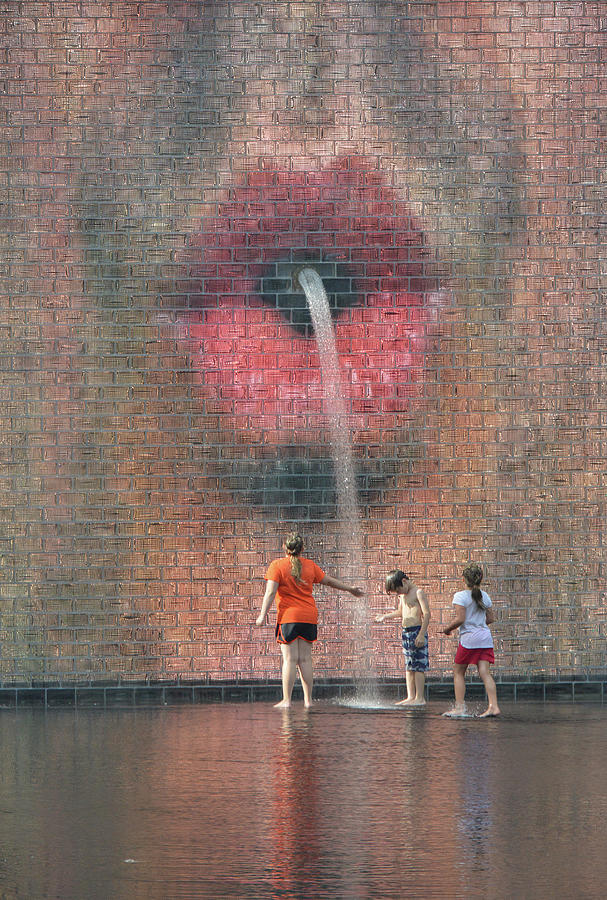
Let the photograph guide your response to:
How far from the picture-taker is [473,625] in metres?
13.6

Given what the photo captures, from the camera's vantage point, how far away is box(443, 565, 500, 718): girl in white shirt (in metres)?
13.5

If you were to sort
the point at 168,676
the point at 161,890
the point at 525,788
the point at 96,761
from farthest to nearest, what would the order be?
1. the point at 168,676
2. the point at 96,761
3. the point at 525,788
4. the point at 161,890

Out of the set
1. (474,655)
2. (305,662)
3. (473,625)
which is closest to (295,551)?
(305,662)

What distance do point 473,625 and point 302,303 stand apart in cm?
423

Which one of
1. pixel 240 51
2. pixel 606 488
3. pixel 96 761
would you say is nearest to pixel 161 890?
pixel 96 761

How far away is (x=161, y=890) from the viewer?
643 cm

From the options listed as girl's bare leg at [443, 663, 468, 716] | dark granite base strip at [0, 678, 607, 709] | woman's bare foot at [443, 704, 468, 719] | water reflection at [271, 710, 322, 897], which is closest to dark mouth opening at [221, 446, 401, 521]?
dark granite base strip at [0, 678, 607, 709]

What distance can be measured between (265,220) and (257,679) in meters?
5.05

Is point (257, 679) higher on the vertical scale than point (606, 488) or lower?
lower

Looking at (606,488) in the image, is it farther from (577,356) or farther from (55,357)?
(55,357)

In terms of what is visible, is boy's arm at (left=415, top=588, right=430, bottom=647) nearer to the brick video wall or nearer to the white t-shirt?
the white t-shirt

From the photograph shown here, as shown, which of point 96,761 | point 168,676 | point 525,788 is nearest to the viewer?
point 525,788

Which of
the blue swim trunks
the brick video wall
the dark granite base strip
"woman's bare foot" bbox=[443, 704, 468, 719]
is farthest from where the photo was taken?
the brick video wall

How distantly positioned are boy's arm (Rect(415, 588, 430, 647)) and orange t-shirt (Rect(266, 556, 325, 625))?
1.01 m
